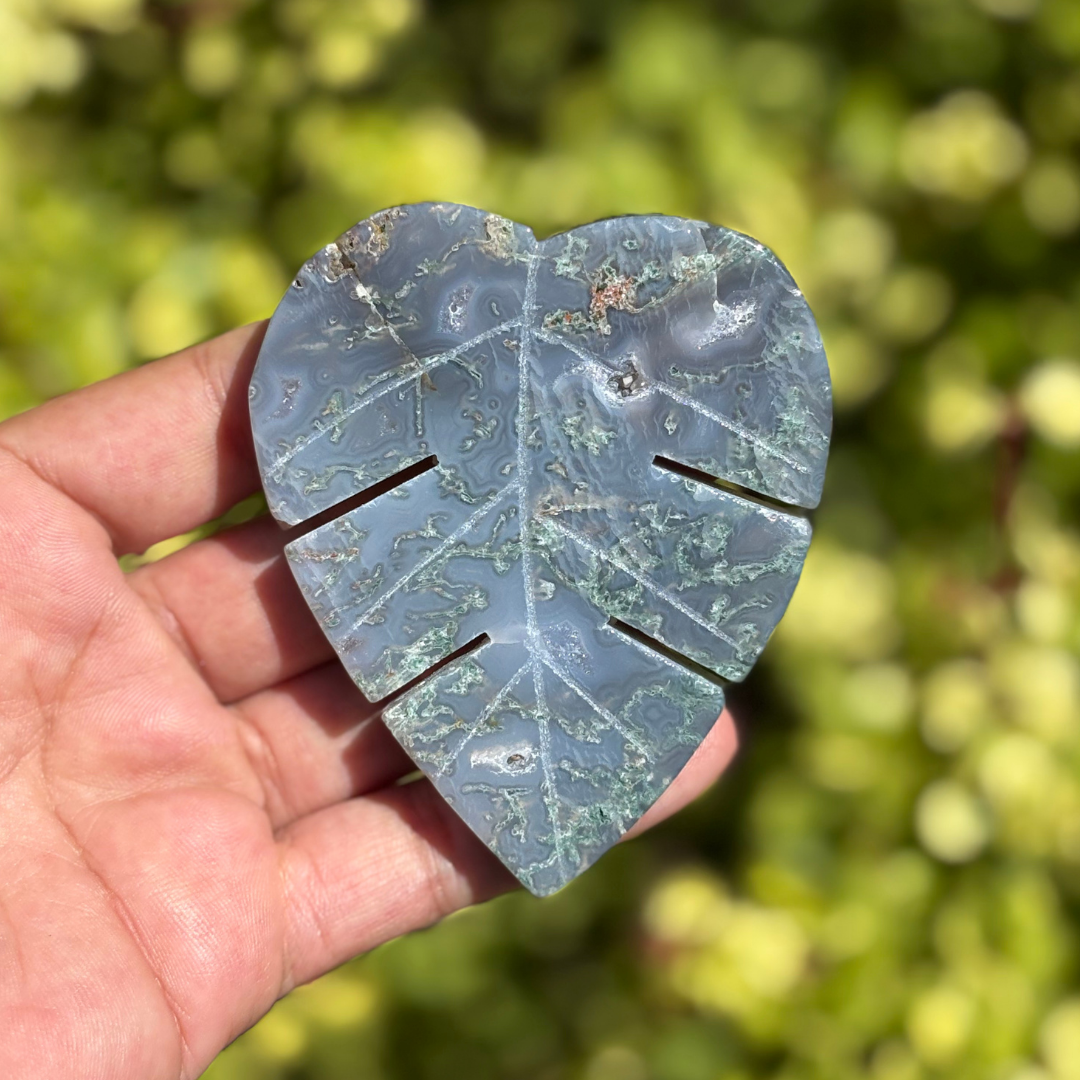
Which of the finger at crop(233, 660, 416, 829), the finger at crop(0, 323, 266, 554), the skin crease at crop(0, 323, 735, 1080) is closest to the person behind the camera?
the skin crease at crop(0, 323, 735, 1080)

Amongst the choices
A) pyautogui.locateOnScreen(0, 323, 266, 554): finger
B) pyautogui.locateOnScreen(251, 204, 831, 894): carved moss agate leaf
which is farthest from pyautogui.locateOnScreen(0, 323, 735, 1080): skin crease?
pyautogui.locateOnScreen(251, 204, 831, 894): carved moss agate leaf

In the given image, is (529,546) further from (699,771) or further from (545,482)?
(699,771)

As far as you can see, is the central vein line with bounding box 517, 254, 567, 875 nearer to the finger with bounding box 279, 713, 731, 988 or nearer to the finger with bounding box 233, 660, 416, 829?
the finger with bounding box 279, 713, 731, 988

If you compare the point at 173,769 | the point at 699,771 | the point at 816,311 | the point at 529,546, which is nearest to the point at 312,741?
the point at 173,769

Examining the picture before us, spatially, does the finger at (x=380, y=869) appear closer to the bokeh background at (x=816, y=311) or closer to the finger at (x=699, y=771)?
the finger at (x=699, y=771)

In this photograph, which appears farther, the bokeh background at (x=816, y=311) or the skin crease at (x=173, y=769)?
the bokeh background at (x=816, y=311)

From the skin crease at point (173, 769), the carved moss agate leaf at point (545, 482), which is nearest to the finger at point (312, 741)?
the skin crease at point (173, 769)
